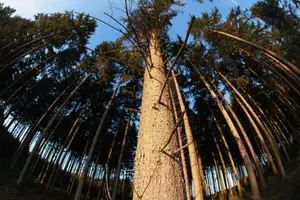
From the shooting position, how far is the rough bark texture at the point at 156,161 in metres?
1.42

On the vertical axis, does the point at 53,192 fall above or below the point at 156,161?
above

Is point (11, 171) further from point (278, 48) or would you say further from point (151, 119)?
point (278, 48)

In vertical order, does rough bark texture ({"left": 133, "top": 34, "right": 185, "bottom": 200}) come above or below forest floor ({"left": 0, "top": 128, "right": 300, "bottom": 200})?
below

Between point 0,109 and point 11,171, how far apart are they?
2.91 metres

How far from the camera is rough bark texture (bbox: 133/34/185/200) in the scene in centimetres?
142

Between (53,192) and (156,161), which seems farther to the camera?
(53,192)

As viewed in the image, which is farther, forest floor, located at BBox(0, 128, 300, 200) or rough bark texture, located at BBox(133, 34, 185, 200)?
forest floor, located at BBox(0, 128, 300, 200)

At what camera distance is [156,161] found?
1.53 meters

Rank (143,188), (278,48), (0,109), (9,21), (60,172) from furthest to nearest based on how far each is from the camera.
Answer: (60,172)
(0,109)
(9,21)
(278,48)
(143,188)

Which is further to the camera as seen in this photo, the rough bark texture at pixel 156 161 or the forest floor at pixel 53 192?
the forest floor at pixel 53 192

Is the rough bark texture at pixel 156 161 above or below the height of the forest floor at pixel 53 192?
below

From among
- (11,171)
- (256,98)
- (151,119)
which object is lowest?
(151,119)

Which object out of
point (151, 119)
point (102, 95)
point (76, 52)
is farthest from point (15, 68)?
point (151, 119)

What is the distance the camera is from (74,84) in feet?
37.0
